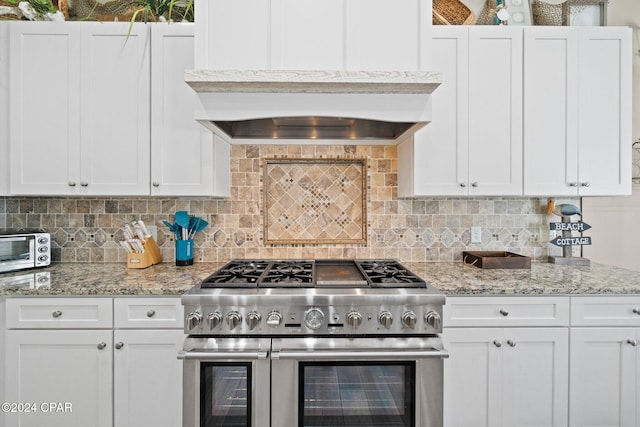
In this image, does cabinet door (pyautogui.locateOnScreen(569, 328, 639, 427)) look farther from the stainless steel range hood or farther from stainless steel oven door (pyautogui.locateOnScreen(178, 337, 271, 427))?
stainless steel oven door (pyautogui.locateOnScreen(178, 337, 271, 427))

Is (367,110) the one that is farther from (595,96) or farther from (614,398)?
(614,398)

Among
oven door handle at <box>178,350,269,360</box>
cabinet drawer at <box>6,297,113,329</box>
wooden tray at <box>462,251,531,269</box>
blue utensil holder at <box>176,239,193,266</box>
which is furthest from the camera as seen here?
blue utensil holder at <box>176,239,193,266</box>

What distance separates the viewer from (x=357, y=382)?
5.29 feet

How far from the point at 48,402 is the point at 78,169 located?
123 centimetres

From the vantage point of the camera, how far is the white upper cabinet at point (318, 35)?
179 cm

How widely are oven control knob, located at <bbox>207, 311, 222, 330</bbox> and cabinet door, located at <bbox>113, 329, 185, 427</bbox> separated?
22cm

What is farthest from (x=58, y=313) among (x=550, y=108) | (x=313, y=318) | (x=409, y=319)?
(x=550, y=108)

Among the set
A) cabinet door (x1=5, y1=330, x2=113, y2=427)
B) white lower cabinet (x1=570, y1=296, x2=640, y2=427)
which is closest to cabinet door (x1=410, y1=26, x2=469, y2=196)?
white lower cabinet (x1=570, y1=296, x2=640, y2=427)

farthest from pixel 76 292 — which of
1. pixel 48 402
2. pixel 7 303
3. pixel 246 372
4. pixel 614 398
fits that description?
pixel 614 398

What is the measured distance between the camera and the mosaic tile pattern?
7.93 ft

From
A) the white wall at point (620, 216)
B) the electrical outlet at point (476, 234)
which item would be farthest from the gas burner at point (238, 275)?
the white wall at point (620, 216)

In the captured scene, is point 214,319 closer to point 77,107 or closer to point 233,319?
point 233,319

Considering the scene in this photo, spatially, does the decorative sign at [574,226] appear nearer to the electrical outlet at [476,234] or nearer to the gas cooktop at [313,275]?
the electrical outlet at [476,234]

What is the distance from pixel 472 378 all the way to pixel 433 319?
1.36ft
